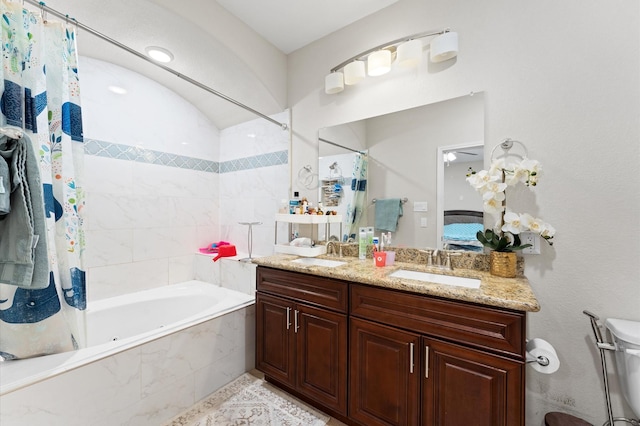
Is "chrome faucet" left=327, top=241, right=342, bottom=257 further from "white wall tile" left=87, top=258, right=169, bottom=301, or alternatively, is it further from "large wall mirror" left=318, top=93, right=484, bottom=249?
"white wall tile" left=87, top=258, right=169, bottom=301

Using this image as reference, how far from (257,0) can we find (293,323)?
2275mm

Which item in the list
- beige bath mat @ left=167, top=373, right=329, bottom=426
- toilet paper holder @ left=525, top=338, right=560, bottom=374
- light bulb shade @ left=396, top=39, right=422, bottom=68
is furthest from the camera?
light bulb shade @ left=396, top=39, right=422, bottom=68

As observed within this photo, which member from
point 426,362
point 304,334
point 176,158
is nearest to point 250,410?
point 304,334

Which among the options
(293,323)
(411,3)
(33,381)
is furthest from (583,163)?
(33,381)

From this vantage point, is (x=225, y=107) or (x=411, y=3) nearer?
(x=411, y=3)

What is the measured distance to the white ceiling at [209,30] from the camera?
1660mm

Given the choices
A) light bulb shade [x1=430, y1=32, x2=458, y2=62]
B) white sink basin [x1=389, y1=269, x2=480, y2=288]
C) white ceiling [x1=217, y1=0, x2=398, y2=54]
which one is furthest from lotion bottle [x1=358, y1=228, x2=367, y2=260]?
→ white ceiling [x1=217, y1=0, x2=398, y2=54]

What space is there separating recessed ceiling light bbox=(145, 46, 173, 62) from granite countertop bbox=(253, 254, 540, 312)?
5.59 feet

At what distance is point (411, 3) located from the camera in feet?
6.15

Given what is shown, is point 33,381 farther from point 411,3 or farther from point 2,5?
point 411,3

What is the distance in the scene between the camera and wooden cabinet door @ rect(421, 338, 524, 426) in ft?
3.56

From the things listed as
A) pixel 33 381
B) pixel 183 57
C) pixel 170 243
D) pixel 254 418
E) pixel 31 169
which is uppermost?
pixel 183 57

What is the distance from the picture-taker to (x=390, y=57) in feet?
6.27

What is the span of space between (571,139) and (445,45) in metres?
0.89
